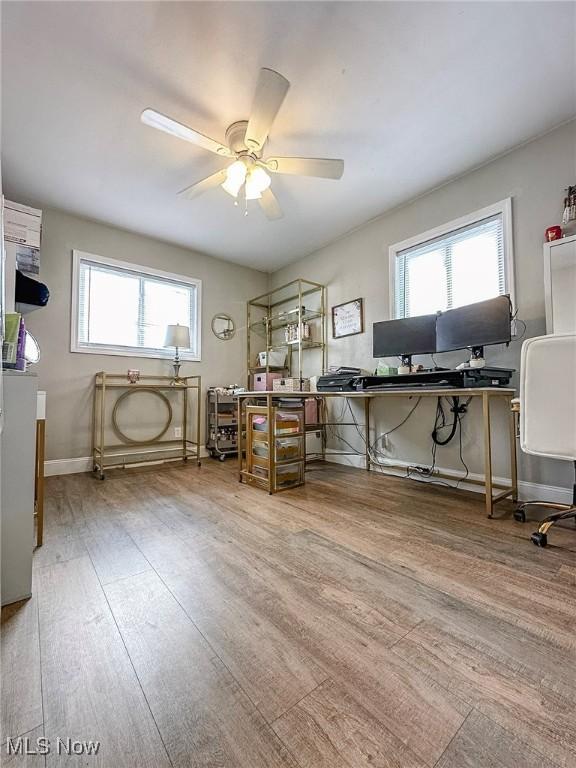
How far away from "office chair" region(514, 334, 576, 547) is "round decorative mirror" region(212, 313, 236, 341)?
3.29 m

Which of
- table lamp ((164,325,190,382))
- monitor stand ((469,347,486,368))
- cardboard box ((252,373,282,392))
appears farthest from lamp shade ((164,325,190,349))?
monitor stand ((469,347,486,368))

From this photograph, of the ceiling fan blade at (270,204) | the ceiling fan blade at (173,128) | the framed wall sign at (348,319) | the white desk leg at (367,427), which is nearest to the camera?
the ceiling fan blade at (173,128)

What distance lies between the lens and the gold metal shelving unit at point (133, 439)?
3.07 m

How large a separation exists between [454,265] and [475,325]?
0.74m

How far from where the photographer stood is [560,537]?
1559 mm

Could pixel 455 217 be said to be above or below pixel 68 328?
above

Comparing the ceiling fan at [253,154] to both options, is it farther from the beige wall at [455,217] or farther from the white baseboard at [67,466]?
the white baseboard at [67,466]

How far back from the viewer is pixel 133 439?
130 inches

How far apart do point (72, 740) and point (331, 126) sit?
2.91m

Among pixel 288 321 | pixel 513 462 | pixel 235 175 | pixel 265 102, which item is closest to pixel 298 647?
pixel 513 462

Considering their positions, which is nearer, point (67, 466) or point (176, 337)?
point (67, 466)

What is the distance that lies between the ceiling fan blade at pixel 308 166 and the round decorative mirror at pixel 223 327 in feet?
7.25

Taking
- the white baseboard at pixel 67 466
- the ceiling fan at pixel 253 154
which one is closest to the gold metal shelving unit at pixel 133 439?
the white baseboard at pixel 67 466

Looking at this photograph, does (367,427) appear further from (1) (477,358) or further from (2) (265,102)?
(2) (265,102)
